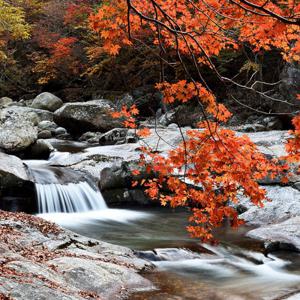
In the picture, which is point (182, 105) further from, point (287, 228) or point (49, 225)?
point (49, 225)

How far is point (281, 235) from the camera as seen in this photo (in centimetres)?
832

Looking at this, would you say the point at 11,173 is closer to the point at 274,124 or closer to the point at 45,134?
the point at 45,134

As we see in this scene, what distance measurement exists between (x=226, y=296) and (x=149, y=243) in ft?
9.12

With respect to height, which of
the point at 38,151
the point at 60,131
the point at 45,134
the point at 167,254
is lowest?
the point at 167,254

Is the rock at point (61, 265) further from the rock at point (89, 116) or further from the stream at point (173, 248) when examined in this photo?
the rock at point (89, 116)

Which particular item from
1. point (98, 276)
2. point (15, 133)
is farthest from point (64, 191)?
point (98, 276)

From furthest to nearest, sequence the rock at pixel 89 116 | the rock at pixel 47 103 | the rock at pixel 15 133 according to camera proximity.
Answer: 1. the rock at pixel 47 103
2. the rock at pixel 89 116
3. the rock at pixel 15 133

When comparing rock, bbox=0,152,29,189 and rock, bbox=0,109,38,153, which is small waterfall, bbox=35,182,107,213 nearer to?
rock, bbox=0,152,29,189

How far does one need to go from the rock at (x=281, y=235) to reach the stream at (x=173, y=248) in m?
0.18

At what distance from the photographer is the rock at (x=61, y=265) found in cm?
411

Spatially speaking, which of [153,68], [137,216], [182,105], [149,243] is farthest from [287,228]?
[153,68]

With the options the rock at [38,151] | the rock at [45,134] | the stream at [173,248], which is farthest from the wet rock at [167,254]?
the rock at [45,134]

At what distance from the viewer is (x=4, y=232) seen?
654cm

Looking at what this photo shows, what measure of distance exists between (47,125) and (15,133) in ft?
24.3
